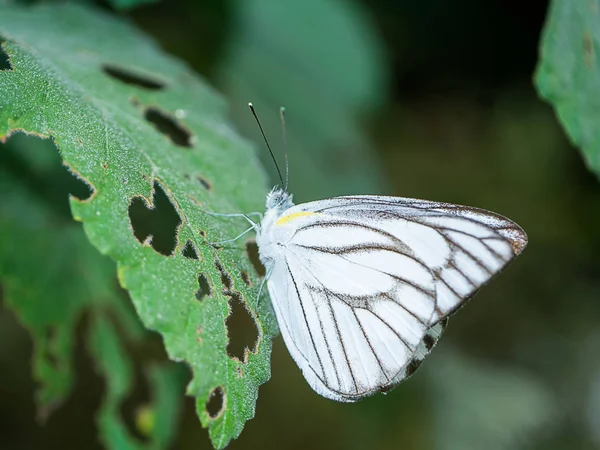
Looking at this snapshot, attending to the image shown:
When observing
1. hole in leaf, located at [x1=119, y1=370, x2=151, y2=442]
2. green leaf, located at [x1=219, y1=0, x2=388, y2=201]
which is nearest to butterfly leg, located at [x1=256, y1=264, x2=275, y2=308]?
hole in leaf, located at [x1=119, y1=370, x2=151, y2=442]

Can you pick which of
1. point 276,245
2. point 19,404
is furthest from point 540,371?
point 19,404

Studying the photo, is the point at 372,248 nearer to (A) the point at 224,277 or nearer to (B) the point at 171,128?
(A) the point at 224,277

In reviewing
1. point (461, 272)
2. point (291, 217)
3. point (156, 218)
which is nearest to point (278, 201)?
point (291, 217)

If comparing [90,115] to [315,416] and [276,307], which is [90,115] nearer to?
[276,307]

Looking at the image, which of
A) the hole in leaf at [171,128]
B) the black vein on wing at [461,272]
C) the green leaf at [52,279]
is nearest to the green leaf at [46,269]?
the green leaf at [52,279]

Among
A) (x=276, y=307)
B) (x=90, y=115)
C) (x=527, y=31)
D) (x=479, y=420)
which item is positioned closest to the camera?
(x=90, y=115)

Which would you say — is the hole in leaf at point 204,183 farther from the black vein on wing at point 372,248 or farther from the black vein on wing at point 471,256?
the black vein on wing at point 471,256
